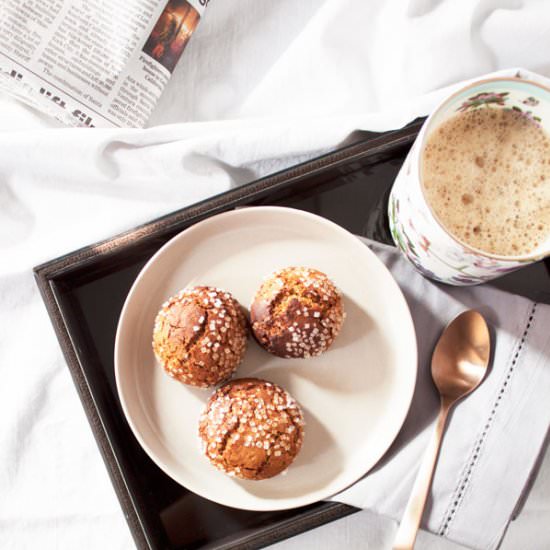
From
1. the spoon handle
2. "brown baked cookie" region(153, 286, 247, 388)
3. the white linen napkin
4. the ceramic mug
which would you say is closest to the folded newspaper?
"brown baked cookie" region(153, 286, 247, 388)

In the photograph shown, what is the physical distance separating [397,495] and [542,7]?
2.76 feet

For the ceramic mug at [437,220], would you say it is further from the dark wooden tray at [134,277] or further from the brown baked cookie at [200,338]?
the brown baked cookie at [200,338]

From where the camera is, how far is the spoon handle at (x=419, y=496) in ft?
3.07

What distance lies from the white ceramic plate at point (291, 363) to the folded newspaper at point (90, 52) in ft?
1.09

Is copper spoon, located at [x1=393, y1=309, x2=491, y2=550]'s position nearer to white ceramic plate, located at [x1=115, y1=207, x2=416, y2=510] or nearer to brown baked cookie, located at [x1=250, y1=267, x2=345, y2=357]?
white ceramic plate, located at [x1=115, y1=207, x2=416, y2=510]

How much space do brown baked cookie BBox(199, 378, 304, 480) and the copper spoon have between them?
0.66 ft

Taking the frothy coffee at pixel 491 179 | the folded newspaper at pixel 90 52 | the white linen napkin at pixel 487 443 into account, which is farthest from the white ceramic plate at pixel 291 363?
the folded newspaper at pixel 90 52

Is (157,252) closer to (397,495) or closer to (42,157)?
(42,157)

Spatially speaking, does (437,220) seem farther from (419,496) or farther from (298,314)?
(419,496)

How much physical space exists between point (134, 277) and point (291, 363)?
0.96 feet

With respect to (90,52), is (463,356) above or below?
below

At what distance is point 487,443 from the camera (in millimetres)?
939

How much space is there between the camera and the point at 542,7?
3.53 ft

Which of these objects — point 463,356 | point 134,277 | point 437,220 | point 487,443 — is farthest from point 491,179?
point 134,277
